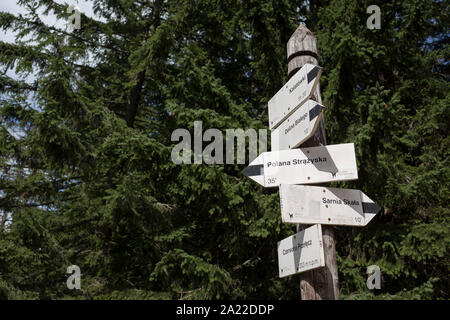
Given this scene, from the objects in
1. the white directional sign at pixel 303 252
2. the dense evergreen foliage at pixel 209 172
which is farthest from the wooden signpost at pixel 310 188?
the dense evergreen foliage at pixel 209 172

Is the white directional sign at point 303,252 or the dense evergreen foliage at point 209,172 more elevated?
the dense evergreen foliage at point 209,172

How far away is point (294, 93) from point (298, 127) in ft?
0.96

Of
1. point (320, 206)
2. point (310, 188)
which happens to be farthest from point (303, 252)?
point (310, 188)

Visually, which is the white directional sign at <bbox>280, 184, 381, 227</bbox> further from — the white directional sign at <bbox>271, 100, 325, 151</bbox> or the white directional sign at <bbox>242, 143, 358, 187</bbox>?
the white directional sign at <bbox>271, 100, 325, 151</bbox>

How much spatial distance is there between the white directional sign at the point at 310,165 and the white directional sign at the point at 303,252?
16.0 inches

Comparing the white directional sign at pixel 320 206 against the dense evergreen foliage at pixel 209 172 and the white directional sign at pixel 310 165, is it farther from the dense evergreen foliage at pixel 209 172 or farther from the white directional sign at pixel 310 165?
the dense evergreen foliage at pixel 209 172

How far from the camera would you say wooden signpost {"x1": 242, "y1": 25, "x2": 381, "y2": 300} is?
2559 millimetres

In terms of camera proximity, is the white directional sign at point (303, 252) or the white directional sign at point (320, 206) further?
the white directional sign at point (320, 206)

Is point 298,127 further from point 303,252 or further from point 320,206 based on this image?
point 303,252

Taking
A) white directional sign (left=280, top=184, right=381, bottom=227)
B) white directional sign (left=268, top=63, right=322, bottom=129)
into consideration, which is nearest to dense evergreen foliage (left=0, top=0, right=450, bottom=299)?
white directional sign (left=268, top=63, right=322, bottom=129)

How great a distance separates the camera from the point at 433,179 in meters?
5.55

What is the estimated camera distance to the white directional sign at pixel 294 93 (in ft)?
8.90

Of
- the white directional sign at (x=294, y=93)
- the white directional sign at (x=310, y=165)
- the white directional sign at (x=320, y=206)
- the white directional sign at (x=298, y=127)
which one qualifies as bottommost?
the white directional sign at (x=320, y=206)

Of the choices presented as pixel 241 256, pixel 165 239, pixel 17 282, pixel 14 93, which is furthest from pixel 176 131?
pixel 14 93
